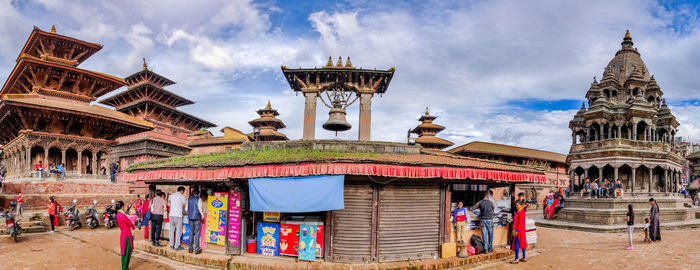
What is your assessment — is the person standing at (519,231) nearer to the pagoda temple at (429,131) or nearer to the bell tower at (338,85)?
the bell tower at (338,85)

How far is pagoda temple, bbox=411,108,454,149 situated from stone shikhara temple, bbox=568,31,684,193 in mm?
17886

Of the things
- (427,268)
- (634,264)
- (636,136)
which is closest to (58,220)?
(427,268)

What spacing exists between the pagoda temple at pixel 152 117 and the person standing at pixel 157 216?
30013mm

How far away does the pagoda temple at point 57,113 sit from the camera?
21.7m

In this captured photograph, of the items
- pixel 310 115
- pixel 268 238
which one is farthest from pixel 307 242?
pixel 310 115

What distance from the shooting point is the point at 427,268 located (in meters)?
9.64

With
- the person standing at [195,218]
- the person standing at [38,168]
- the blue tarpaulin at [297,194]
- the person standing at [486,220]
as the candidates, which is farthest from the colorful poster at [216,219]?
the person standing at [38,168]

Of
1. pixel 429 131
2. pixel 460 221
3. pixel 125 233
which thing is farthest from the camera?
pixel 429 131

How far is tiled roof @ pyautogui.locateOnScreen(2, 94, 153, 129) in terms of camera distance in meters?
20.2

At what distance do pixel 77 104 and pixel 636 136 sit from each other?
3833cm

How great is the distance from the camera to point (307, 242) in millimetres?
9594

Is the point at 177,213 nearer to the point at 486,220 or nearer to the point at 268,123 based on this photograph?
the point at 486,220

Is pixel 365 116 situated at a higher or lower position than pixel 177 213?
higher

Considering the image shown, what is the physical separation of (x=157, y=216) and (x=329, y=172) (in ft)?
20.1
